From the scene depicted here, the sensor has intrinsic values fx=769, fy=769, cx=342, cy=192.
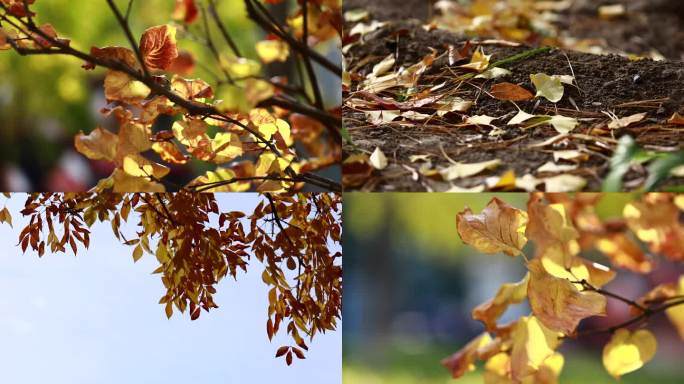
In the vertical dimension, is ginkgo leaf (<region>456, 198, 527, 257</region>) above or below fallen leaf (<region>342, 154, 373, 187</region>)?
below

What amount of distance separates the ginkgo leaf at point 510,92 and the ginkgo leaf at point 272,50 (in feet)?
1.30

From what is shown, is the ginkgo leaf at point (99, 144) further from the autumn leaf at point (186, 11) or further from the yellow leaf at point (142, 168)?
the autumn leaf at point (186, 11)

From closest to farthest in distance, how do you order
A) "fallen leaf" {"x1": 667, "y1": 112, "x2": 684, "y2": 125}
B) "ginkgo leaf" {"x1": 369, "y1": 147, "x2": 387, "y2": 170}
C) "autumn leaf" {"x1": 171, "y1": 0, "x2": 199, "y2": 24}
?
"ginkgo leaf" {"x1": 369, "y1": 147, "x2": 387, "y2": 170} < "fallen leaf" {"x1": 667, "y1": 112, "x2": 684, "y2": 125} < "autumn leaf" {"x1": 171, "y1": 0, "x2": 199, "y2": 24}

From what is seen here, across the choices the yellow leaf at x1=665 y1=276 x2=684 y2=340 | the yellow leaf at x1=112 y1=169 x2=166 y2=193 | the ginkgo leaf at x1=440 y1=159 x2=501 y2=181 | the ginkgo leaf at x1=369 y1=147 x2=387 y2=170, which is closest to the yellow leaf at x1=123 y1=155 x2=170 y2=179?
the yellow leaf at x1=112 y1=169 x2=166 y2=193

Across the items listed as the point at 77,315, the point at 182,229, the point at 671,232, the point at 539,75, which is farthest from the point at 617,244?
the point at 77,315

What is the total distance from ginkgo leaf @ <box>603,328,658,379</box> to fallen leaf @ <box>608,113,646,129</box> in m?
0.34

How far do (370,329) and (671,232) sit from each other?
1.73 ft

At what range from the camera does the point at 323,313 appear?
1.41 meters

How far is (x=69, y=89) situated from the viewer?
1427 millimetres

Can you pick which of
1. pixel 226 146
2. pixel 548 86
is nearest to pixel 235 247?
pixel 226 146

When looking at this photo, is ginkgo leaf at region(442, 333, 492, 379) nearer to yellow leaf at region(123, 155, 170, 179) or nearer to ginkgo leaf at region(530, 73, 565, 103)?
ginkgo leaf at region(530, 73, 565, 103)

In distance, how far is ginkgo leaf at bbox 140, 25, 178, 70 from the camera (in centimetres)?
136

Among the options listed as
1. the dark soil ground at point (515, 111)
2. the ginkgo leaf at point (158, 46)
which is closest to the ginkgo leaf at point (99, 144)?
the ginkgo leaf at point (158, 46)

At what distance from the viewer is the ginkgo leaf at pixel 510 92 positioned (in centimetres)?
143
